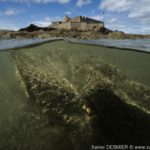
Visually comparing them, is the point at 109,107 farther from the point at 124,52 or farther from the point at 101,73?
the point at 124,52

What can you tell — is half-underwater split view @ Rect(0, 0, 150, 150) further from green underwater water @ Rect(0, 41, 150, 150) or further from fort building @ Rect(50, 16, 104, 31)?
fort building @ Rect(50, 16, 104, 31)

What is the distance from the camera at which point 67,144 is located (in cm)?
623

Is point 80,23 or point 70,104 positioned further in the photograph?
point 80,23

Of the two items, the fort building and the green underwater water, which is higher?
the green underwater water

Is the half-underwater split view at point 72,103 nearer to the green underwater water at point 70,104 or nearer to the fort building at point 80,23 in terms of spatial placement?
the green underwater water at point 70,104

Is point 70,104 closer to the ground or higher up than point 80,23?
higher up

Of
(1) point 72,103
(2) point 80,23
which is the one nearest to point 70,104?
(1) point 72,103

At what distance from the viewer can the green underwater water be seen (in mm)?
6504

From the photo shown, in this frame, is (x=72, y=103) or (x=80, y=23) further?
(x=80, y=23)

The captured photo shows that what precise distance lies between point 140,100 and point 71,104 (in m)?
2.32

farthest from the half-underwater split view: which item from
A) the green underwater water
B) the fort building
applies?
the fort building

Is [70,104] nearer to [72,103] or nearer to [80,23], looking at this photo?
[72,103]

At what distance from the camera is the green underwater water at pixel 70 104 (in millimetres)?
6504

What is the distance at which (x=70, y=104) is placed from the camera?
7301mm
